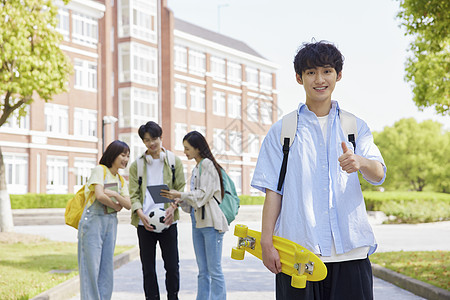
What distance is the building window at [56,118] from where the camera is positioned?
39.5m

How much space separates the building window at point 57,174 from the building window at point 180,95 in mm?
12954

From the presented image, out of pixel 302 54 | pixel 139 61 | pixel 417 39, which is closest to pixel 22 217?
pixel 417 39

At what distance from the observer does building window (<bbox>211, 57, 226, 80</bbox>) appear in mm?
54906

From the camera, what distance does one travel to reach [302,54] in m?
3.38

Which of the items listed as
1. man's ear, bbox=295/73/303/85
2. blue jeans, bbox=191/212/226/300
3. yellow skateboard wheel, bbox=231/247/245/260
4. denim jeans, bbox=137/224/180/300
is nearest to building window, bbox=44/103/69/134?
denim jeans, bbox=137/224/180/300

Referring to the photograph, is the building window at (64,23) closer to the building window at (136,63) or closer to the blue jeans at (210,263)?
the building window at (136,63)

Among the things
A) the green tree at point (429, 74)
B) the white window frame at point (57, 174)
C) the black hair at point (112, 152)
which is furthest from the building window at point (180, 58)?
the black hair at point (112, 152)

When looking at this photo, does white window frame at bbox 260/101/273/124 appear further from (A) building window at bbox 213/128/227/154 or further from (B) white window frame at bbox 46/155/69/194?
(B) white window frame at bbox 46/155/69/194

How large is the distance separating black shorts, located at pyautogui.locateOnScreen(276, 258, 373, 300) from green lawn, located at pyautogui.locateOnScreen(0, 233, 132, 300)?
4.95 meters

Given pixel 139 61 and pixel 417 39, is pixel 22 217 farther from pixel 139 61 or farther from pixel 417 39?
pixel 139 61

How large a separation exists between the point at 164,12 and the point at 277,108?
17.5m

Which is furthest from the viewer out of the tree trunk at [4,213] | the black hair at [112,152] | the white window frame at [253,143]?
the white window frame at [253,143]

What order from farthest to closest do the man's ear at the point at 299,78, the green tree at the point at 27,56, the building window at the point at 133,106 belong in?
the building window at the point at 133,106, the green tree at the point at 27,56, the man's ear at the point at 299,78

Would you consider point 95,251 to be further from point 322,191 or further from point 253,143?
point 253,143
